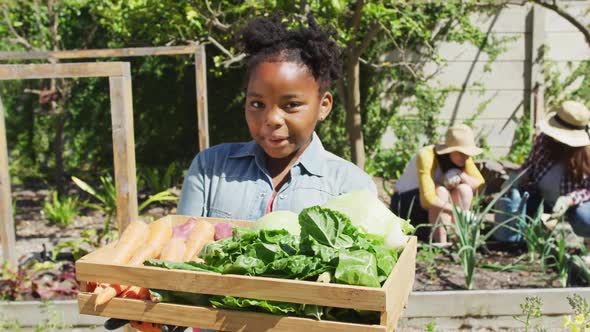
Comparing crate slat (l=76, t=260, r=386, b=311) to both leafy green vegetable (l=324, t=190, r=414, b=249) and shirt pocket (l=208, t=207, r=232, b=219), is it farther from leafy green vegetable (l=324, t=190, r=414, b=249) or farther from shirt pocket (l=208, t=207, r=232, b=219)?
shirt pocket (l=208, t=207, r=232, b=219)

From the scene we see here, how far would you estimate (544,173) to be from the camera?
473cm

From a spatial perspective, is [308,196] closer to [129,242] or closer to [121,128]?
[129,242]

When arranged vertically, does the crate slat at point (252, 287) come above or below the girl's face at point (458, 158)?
above

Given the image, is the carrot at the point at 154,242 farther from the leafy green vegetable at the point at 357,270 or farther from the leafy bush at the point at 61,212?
the leafy bush at the point at 61,212

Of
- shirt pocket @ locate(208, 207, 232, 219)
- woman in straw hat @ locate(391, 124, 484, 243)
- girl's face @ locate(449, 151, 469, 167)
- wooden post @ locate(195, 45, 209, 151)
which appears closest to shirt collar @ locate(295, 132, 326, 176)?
shirt pocket @ locate(208, 207, 232, 219)

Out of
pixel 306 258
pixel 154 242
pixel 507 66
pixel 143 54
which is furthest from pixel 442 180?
pixel 507 66

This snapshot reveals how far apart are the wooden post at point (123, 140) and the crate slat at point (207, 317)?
1.92 m

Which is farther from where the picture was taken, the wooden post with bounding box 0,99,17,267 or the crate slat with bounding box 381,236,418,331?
the wooden post with bounding box 0,99,17,267

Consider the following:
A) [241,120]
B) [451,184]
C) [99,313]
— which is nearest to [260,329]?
[99,313]

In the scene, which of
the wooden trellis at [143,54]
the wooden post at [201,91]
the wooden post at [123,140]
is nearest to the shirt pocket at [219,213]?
the wooden post at [123,140]

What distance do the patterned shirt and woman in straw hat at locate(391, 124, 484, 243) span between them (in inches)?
15.5

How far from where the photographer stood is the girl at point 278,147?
5.65 feet

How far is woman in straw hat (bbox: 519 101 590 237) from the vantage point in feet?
14.8

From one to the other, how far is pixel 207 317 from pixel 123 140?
2088 millimetres
